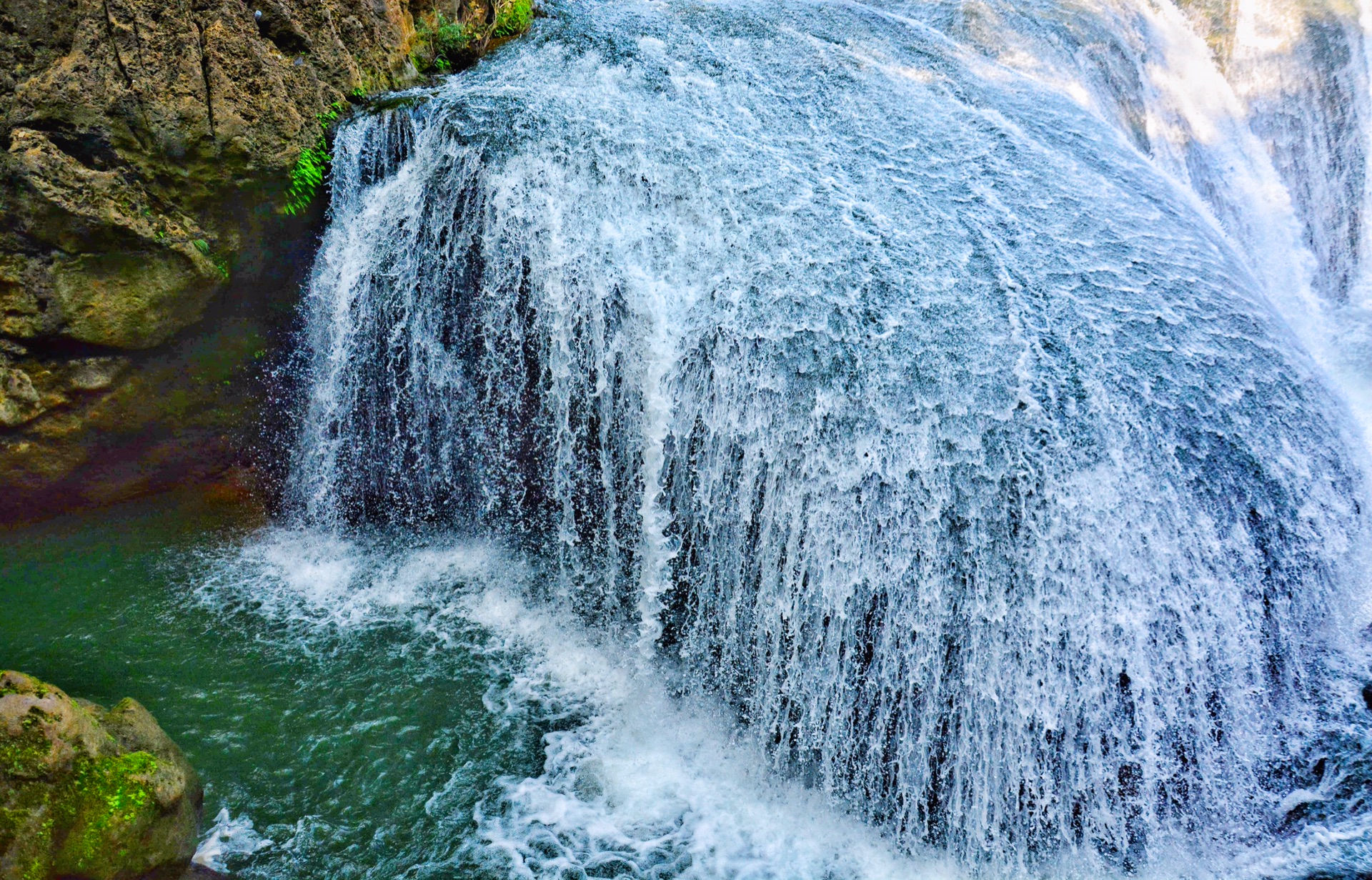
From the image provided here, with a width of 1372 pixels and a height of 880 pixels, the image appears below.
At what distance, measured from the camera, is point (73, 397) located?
193 inches

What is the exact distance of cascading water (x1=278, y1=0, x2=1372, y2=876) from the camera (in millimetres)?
3541

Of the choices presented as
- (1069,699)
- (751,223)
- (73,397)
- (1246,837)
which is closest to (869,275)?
(751,223)

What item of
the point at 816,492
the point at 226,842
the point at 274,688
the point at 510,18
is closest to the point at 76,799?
the point at 226,842

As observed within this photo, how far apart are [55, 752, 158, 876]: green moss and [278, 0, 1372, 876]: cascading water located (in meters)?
1.60

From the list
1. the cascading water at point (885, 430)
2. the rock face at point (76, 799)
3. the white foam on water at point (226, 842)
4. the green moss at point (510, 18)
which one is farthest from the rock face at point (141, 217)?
the white foam on water at point (226, 842)

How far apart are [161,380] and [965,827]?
5763 mm

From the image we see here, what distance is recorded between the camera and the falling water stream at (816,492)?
3.53m

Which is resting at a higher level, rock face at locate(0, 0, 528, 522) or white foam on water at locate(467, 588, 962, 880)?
rock face at locate(0, 0, 528, 522)

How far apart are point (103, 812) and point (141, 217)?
364 centimetres

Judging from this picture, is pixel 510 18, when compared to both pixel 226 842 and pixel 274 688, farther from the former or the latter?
pixel 226 842

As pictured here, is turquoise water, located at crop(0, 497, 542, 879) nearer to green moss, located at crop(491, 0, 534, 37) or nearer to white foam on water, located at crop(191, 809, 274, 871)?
white foam on water, located at crop(191, 809, 274, 871)

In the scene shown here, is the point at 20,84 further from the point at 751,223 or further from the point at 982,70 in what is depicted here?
the point at 982,70

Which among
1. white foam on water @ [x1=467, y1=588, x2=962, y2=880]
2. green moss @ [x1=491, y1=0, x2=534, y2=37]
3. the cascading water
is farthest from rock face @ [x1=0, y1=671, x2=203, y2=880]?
green moss @ [x1=491, y1=0, x2=534, y2=37]

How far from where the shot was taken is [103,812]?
2.85m
